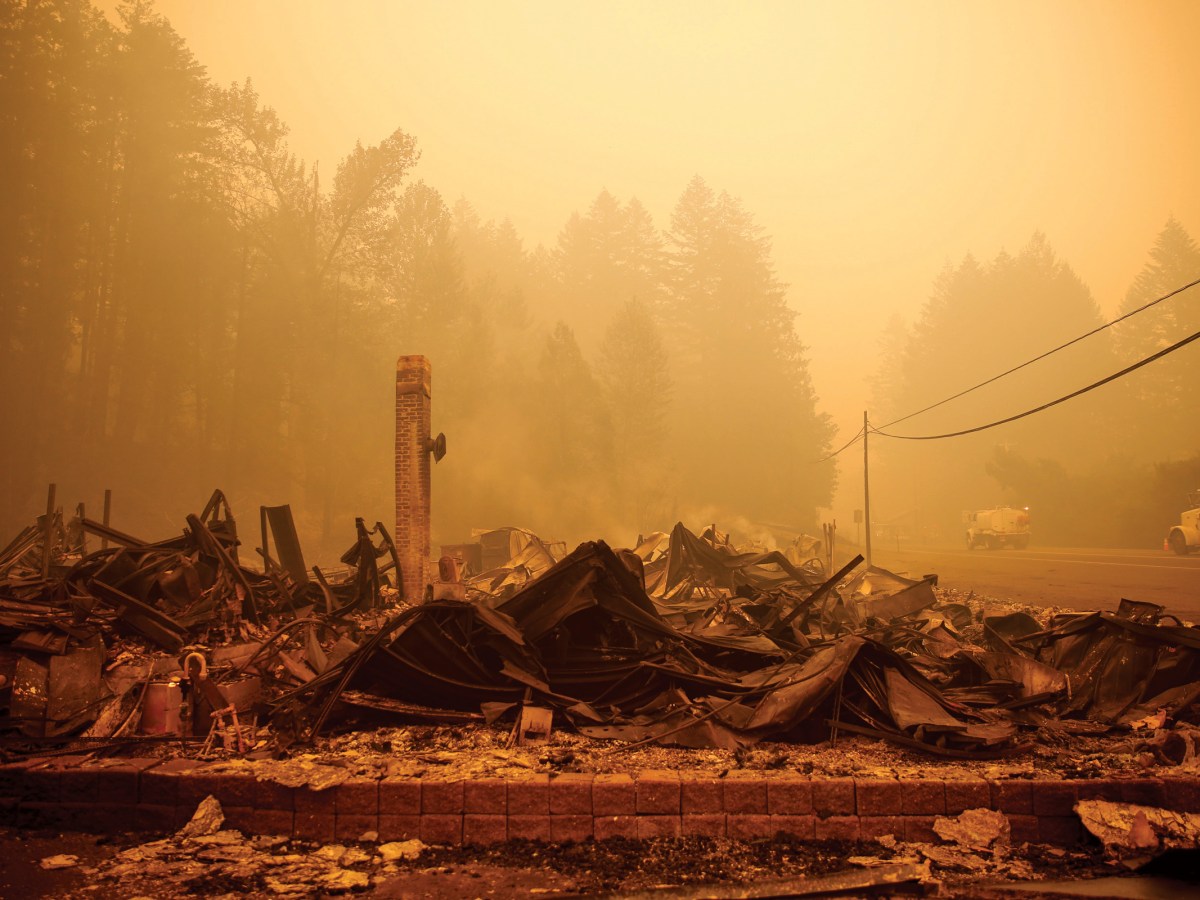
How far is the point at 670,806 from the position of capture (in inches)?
151

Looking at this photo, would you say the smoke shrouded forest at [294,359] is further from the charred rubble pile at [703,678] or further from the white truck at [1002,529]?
the charred rubble pile at [703,678]

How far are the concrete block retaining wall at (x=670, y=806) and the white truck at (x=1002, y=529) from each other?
1385 inches

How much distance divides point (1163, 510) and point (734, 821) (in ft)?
126

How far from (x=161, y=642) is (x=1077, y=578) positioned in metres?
20.7

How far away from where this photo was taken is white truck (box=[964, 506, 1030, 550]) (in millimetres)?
34719

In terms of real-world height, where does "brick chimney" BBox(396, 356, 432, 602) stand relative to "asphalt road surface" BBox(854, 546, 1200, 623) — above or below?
above

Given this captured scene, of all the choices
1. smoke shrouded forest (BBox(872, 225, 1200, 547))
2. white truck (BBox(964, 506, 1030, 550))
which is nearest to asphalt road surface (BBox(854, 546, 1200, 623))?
white truck (BBox(964, 506, 1030, 550))

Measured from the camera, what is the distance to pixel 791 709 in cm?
479

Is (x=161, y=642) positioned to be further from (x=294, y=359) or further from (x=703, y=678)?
(x=294, y=359)

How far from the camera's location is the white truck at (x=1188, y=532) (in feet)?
80.0

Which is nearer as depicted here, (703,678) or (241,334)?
(703,678)

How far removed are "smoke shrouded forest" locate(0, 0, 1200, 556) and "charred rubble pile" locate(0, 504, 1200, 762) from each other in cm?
1933

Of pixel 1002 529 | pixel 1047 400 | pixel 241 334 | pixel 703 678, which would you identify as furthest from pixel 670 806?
pixel 1047 400

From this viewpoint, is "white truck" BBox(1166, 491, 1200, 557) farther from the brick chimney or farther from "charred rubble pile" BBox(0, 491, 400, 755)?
"charred rubble pile" BBox(0, 491, 400, 755)
